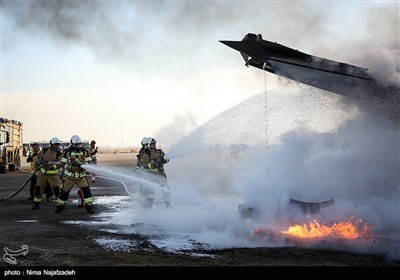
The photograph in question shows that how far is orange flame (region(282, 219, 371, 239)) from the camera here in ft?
22.3

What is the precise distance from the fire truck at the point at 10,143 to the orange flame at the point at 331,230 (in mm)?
19562

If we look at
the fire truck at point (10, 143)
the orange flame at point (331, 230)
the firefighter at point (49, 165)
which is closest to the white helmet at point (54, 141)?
the firefighter at point (49, 165)

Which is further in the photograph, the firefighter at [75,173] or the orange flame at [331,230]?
the firefighter at [75,173]

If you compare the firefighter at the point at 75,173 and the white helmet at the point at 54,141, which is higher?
the white helmet at the point at 54,141

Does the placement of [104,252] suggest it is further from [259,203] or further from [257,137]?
→ [257,137]

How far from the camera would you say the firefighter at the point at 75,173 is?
31.4 feet

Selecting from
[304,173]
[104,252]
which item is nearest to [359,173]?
[304,173]

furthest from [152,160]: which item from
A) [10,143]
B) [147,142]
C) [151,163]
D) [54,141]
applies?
[10,143]

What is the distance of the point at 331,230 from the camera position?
272 inches

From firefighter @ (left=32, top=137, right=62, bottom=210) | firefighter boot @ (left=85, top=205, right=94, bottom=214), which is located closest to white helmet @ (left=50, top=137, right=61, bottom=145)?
firefighter @ (left=32, top=137, right=62, bottom=210)

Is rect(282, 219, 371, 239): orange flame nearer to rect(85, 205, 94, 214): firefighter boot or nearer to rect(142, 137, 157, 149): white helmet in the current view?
rect(142, 137, 157, 149): white helmet

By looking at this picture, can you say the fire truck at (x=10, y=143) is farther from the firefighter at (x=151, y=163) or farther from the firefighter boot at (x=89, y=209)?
the firefighter at (x=151, y=163)

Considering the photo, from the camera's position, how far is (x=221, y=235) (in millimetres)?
6965
